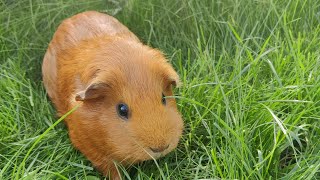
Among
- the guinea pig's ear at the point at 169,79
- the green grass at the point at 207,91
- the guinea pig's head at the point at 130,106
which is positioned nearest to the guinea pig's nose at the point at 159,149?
the guinea pig's head at the point at 130,106

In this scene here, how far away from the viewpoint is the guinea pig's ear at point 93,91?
7.48ft

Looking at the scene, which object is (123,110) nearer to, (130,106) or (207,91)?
(130,106)

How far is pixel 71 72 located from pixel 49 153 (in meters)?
0.45

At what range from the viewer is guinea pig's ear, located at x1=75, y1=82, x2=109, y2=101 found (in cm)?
228

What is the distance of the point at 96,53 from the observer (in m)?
2.53

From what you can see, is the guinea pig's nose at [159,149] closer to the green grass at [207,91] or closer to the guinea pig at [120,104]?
the guinea pig at [120,104]

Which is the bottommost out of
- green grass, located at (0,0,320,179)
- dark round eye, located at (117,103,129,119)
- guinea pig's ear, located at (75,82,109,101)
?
green grass, located at (0,0,320,179)

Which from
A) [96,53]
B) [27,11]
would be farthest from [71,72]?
[27,11]

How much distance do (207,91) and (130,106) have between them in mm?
689

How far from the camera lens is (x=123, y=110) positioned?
2.28 m

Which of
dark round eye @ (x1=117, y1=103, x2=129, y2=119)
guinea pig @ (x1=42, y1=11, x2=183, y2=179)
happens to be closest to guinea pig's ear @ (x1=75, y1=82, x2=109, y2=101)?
guinea pig @ (x1=42, y1=11, x2=183, y2=179)

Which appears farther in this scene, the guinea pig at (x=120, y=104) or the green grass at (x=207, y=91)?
the green grass at (x=207, y=91)

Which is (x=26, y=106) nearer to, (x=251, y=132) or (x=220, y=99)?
(x=220, y=99)

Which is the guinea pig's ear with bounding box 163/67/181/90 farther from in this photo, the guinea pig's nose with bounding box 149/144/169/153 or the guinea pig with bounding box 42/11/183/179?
the guinea pig's nose with bounding box 149/144/169/153
